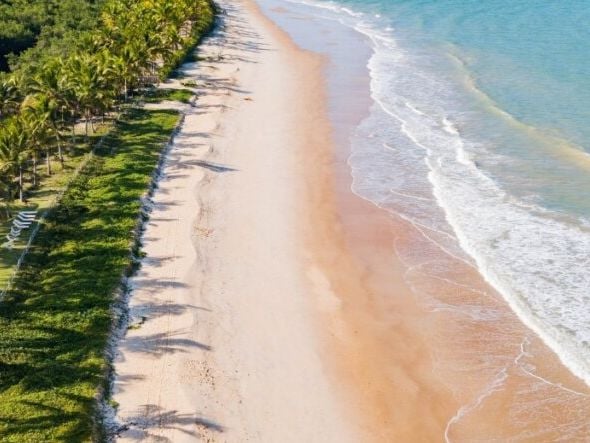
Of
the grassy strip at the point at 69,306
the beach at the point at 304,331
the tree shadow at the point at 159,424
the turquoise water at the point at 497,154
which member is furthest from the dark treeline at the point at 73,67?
the turquoise water at the point at 497,154

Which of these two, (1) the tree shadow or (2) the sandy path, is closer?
(1) the tree shadow

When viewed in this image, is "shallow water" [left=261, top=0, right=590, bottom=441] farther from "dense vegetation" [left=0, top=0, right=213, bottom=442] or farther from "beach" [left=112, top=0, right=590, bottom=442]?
"dense vegetation" [left=0, top=0, right=213, bottom=442]

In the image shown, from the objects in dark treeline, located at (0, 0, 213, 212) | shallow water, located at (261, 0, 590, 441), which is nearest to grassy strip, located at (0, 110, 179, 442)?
dark treeline, located at (0, 0, 213, 212)

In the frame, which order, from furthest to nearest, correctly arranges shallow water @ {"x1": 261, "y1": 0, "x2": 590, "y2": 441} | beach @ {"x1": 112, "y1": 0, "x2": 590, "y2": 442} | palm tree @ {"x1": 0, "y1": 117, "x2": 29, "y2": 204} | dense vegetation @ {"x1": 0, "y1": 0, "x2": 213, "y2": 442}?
1. palm tree @ {"x1": 0, "y1": 117, "x2": 29, "y2": 204}
2. shallow water @ {"x1": 261, "y1": 0, "x2": 590, "y2": 441}
3. dense vegetation @ {"x1": 0, "y1": 0, "x2": 213, "y2": 442}
4. beach @ {"x1": 112, "y1": 0, "x2": 590, "y2": 442}

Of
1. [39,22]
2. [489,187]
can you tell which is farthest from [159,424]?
[39,22]

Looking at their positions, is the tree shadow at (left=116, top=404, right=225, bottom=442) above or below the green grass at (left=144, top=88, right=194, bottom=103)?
below

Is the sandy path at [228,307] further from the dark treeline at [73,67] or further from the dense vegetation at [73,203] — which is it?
the dark treeline at [73,67]

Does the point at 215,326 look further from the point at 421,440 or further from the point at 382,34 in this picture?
the point at 382,34
